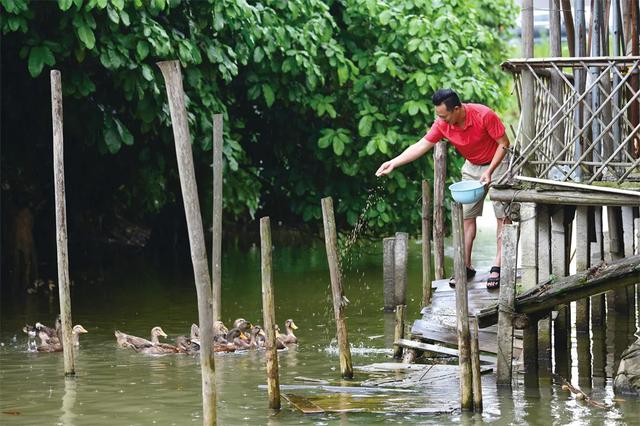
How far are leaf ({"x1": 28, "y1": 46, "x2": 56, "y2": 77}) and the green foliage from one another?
0.02m

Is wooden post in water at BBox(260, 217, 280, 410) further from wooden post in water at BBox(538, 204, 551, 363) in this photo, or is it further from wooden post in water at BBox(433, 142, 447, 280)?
wooden post in water at BBox(433, 142, 447, 280)

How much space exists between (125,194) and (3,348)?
9215 millimetres

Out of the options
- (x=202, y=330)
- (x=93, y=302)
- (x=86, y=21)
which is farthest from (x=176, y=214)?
(x=202, y=330)

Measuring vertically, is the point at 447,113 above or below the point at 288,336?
above

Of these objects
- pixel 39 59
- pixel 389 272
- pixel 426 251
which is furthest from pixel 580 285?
pixel 39 59

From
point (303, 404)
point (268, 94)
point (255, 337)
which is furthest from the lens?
point (268, 94)

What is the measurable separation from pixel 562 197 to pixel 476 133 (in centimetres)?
155

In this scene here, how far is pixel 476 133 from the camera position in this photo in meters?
12.6

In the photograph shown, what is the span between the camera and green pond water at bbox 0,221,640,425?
1060 cm

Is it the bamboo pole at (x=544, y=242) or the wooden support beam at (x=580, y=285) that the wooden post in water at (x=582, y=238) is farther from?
the wooden support beam at (x=580, y=285)

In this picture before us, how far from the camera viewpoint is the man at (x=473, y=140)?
12.4 metres

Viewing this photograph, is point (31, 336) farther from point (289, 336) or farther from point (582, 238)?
point (582, 238)

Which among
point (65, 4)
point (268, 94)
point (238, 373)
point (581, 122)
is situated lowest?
point (238, 373)

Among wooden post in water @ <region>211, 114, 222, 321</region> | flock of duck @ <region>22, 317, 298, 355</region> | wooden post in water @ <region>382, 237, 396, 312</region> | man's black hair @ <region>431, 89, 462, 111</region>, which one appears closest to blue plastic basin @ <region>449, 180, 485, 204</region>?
man's black hair @ <region>431, 89, 462, 111</region>
